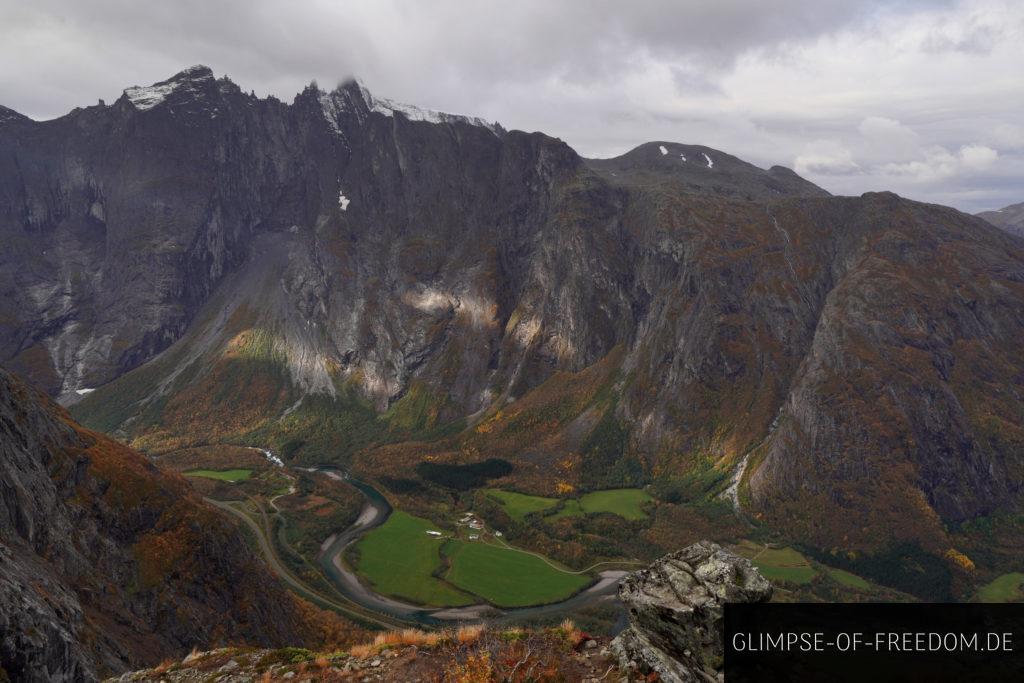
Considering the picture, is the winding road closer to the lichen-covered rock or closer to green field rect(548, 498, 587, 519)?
green field rect(548, 498, 587, 519)

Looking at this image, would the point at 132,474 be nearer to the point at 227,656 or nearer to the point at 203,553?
the point at 203,553

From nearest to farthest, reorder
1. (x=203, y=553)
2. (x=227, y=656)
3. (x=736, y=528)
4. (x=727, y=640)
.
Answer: (x=727, y=640) < (x=227, y=656) < (x=203, y=553) < (x=736, y=528)

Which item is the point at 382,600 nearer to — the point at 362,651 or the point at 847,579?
the point at 362,651

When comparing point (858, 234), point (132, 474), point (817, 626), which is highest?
point (858, 234)

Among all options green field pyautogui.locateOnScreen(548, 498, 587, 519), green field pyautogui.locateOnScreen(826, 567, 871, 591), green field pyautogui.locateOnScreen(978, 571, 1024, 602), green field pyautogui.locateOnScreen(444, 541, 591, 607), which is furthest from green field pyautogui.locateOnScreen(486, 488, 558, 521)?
green field pyautogui.locateOnScreen(978, 571, 1024, 602)

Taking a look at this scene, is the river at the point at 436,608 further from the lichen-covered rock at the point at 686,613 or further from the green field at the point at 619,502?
the lichen-covered rock at the point at 686,613

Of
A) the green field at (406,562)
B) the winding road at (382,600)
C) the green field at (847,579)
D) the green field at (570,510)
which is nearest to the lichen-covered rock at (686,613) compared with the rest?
the winding road at (382,600)

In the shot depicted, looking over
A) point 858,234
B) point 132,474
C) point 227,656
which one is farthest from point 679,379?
point 227,656
